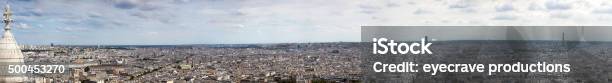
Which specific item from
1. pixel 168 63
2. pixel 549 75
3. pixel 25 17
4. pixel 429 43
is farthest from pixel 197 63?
pixel 549 75

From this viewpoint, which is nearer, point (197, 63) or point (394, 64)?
point (394, 64)

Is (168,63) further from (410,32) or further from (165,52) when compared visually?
(410,32)

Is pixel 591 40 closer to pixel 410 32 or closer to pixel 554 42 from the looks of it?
pixel 554 42

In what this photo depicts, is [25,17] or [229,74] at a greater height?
[25,17]

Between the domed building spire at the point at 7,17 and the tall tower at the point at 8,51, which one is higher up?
the domed building spire at the point at 7,17

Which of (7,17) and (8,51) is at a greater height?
(7,17)

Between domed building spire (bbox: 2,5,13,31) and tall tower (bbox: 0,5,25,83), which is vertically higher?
domed building spire (bbox: 2,5,13,31)
